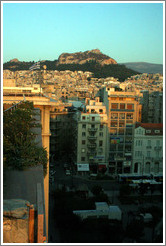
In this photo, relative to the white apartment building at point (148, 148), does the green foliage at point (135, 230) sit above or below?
below

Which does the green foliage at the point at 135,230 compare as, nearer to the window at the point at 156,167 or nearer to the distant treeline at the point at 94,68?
the window at the point at 156,167

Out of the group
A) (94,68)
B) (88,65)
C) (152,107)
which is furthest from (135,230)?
(88,65)

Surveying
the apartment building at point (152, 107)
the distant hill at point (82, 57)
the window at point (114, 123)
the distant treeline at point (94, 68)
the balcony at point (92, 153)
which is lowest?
the balcony at point (92, 153)

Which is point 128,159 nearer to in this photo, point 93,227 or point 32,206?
point 93,227

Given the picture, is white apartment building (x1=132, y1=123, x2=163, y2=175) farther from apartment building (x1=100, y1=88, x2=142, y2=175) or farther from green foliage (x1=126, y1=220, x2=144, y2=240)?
green foliage (x1=126, y1=220, x2=144, y2=240)

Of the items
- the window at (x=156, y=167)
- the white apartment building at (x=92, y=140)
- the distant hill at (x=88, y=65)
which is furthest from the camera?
the distant hill at (x=88, y=65)

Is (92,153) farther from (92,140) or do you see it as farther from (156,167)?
(156,167)

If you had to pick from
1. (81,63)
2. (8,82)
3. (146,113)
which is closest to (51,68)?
(81,63)

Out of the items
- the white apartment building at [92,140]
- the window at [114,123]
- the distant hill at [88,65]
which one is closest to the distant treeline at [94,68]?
the distant hill at [88,65]
